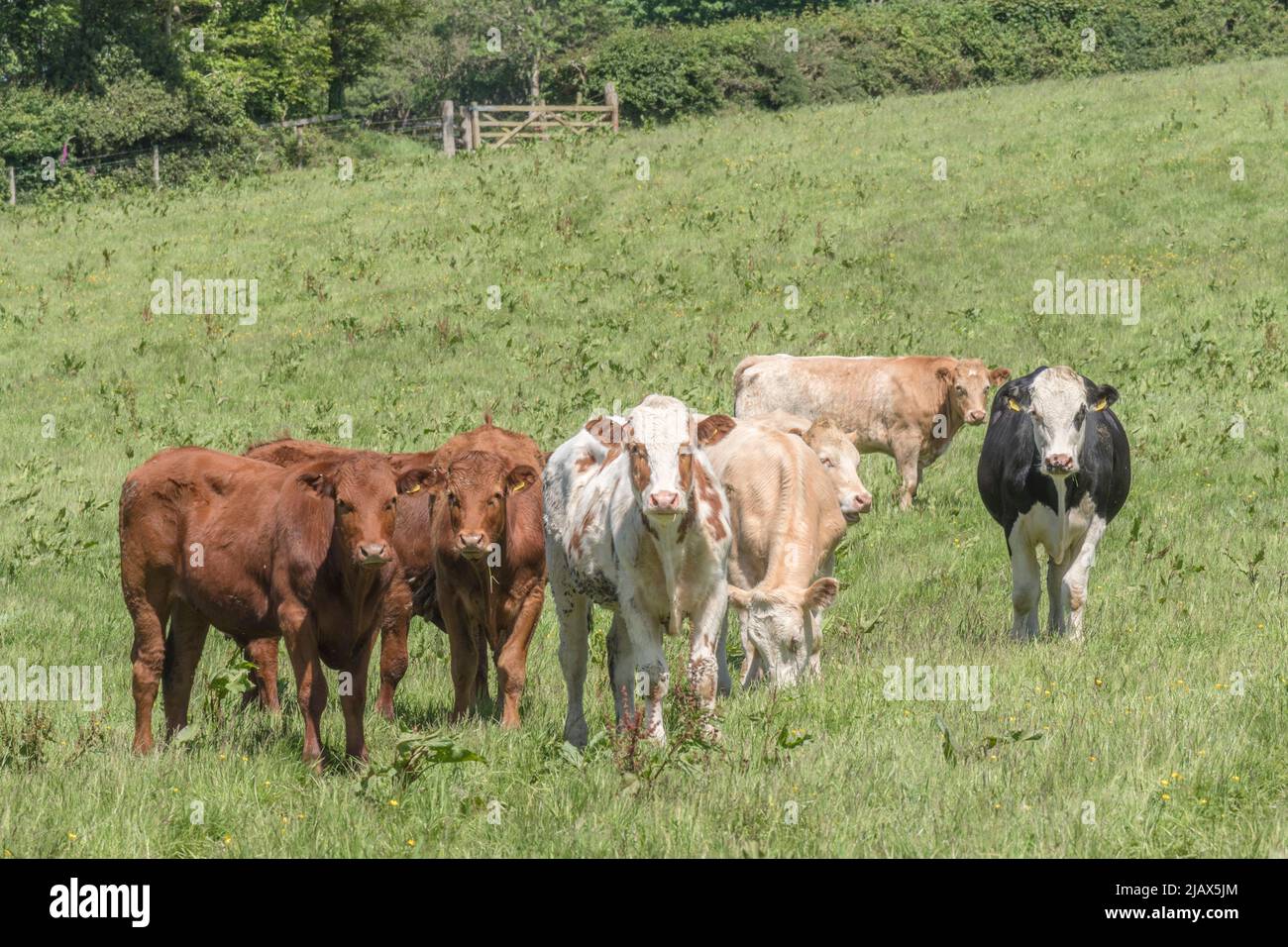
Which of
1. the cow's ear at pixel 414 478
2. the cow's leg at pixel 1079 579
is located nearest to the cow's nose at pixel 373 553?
the cow's ear at pixel 414 478

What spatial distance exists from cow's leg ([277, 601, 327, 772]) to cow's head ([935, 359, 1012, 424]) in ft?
36.6

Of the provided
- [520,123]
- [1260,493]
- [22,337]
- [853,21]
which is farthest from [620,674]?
[853,21]

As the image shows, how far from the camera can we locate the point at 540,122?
4378cm

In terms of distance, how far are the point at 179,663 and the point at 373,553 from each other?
229 cm

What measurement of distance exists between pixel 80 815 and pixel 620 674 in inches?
127

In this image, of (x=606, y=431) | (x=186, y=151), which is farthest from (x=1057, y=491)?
(x=186, y=151)

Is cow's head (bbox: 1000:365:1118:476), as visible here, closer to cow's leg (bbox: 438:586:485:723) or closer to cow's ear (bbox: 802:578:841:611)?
cow's ear (bbox: 802:578:841:611)

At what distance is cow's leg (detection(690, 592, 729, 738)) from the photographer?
7754 millimetres

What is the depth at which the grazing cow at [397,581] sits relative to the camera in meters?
9.27

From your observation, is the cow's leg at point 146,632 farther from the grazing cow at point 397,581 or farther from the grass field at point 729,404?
the grazing cow at point 397,581

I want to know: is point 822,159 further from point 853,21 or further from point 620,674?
point 620,674

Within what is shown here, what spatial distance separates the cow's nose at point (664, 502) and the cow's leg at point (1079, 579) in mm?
4565

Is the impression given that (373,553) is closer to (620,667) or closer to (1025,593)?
(620,667)

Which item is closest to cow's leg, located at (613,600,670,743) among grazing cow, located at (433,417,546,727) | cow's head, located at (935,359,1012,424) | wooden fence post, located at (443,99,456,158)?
grazing cow, located at (433,417,546,727)
